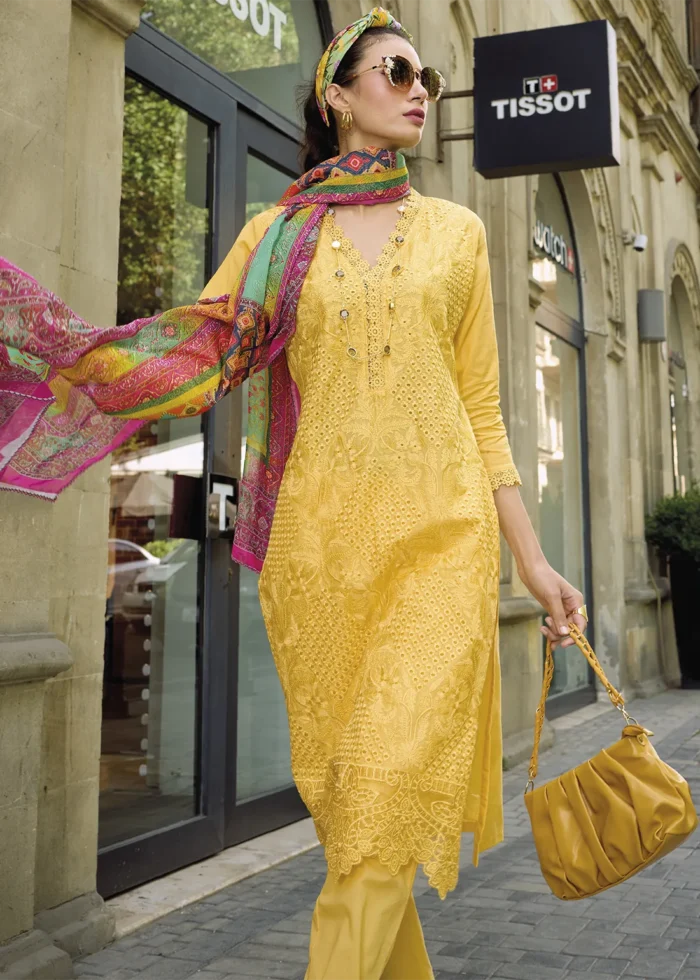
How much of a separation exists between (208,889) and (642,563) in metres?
8.31

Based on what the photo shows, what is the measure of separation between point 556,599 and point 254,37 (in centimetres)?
390

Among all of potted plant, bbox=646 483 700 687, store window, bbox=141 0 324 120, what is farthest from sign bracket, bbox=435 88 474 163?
potted plant, bbox=646 483 700 687

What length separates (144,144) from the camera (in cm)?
455

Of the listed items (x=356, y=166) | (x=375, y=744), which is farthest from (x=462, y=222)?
(x=375, y=744)

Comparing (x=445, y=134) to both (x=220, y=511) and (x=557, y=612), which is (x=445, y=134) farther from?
(x=557, y=612)

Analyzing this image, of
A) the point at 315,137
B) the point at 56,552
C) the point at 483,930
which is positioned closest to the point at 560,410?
the point at 483,930

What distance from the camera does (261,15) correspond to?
5.38 m

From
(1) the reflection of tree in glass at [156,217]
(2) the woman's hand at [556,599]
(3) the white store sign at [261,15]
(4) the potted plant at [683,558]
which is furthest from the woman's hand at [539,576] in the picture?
(4) the potted plant at [683,558]

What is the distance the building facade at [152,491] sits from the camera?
312 cm

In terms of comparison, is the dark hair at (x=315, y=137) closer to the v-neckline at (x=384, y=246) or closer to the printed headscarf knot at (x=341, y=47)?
the printed headscarf knot at (x=341, y=47)

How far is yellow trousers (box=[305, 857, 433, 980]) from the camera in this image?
1928mm

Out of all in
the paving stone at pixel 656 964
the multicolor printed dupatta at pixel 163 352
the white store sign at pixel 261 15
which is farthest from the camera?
the white store sign at pixel 261 15

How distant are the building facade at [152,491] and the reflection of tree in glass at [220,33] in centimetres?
1

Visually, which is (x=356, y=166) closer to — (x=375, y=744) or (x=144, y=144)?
(x=375, y=744)
